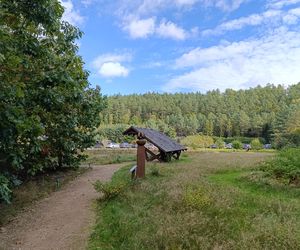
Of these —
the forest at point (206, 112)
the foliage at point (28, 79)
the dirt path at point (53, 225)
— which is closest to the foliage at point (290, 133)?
the forest at point (206, 112)

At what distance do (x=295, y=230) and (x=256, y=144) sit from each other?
251 ft

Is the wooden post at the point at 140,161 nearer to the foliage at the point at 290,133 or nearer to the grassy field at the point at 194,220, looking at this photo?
the grassy field at the point at 194,220

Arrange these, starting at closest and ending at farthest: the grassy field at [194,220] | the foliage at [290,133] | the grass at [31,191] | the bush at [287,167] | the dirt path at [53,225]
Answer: the grassy field at [194,220]
the dirt path at [53,225]
the grass at [31,191]
the bush at [287,167]
the foliage at [290,133]

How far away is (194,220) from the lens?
8055 millimetres

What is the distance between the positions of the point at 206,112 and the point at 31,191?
468ft

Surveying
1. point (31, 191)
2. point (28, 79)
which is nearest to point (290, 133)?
point (31, 191)

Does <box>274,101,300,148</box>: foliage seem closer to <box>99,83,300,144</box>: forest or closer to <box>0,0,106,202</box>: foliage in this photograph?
<box>99,83,300,144</box>: forest

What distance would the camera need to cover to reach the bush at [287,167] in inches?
555

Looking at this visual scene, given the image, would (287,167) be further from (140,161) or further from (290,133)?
(290,133)

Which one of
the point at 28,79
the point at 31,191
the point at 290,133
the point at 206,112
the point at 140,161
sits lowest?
the point at 31,191

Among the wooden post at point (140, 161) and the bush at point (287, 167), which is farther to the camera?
the wooden post at point (140, 161)

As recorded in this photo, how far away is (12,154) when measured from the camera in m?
9.38

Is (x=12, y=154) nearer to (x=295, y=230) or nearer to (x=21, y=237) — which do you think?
(x=21, y=237)

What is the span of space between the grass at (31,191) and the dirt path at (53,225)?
0.35 m
